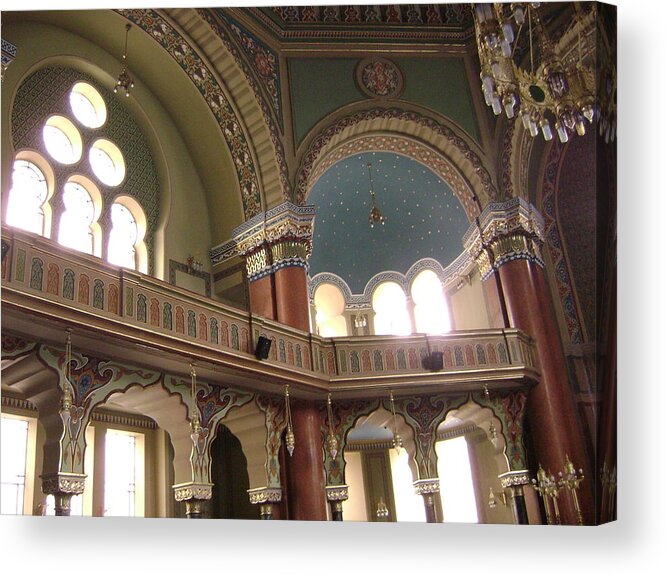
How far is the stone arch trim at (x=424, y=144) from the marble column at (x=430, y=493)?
3389mm

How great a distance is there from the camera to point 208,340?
8695mm

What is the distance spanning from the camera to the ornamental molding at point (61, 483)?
23.1 feet

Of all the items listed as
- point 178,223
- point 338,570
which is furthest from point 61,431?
point 178,223

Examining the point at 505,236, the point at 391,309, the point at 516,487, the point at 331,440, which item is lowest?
the point at 516,487

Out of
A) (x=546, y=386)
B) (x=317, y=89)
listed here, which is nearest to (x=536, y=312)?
(x=546, y=386)

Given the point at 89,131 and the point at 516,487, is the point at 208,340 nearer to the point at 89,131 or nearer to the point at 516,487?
the point at 89,131

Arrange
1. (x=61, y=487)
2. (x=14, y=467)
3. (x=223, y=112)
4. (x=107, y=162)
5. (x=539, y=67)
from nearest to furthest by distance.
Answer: (x=539, y=67) → (x=61, y=487) → (x=14, y=467) → (x=107, y=162) → (x=223, y=112)

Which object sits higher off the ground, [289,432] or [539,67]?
[539,67]

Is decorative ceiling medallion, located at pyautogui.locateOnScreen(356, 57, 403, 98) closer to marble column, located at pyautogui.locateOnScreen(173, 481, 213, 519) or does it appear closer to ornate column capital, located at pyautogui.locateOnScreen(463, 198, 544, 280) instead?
ornate column capital, located at pyautogui.locateOnScreen(463, 198, 544, 280)

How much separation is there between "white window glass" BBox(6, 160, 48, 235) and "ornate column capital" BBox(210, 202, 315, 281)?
2.43 meters

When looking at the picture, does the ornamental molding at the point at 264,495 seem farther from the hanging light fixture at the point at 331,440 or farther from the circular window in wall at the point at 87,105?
the circular window in wall at the point at 87,105

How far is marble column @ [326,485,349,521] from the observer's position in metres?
8.85

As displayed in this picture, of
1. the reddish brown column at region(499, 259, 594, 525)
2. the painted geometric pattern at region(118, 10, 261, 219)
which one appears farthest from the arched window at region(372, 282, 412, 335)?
the painted geometric pattern at region(118, 10, 261, 219)

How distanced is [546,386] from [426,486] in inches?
81.7
